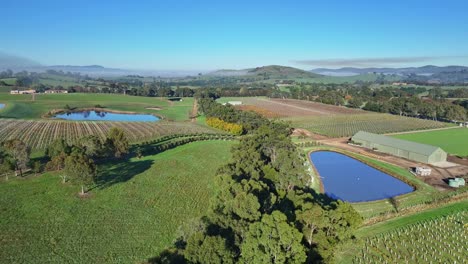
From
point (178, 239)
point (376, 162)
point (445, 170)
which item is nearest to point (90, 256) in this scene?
point (178, 239)

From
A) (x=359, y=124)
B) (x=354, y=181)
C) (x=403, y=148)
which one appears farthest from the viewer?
(x=359, y=124)

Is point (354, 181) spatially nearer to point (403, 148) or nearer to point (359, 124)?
point (403, 148)

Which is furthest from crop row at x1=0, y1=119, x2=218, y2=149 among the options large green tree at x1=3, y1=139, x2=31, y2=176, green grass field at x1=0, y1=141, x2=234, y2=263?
green grass field at x1=0, y1=141, x2=234, y2=263

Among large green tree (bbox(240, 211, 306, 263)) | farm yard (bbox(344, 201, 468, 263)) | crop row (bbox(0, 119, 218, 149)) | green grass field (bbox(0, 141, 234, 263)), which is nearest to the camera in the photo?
large green tree (bbox(240, 211, 306, 263))

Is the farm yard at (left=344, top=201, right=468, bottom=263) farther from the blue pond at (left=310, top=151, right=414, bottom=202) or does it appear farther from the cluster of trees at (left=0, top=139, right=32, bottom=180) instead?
→ the cluster of trees at (left=0, top=139, right=32, bottom=180)

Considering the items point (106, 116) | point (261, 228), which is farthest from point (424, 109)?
point (261, 228)

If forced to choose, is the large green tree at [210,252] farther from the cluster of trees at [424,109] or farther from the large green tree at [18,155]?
the cluster of trees at [424,109]
